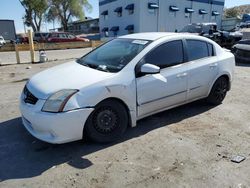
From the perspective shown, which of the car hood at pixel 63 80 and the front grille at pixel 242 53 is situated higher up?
the car hood at pixel 63 80

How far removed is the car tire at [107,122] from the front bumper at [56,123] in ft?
0.55

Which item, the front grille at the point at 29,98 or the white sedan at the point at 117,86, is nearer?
the white sedan at the point at 117,86

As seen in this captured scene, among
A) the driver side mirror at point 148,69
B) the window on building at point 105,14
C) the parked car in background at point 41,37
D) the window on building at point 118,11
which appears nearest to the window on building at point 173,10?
the window on building at point 118,11

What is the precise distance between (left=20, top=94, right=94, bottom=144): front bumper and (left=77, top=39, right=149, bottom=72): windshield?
914mm

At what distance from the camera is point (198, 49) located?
16.9 ft

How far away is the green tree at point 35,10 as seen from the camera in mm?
48000

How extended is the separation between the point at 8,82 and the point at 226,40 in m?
12.8

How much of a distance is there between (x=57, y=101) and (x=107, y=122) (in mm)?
843

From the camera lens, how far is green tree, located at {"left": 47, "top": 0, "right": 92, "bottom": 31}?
167ft

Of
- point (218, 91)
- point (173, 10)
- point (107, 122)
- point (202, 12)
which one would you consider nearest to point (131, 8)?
point (173, 10)

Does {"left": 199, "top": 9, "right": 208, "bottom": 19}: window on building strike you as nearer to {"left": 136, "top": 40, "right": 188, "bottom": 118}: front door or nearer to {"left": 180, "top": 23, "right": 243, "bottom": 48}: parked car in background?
{"left": 180, "top": 23, "right": 243, "bottom": 48}: parked car in background

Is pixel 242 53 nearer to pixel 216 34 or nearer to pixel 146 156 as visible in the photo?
pixel 216 34

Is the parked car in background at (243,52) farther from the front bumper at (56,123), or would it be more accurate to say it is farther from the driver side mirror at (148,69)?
the front bumper at (56,123)

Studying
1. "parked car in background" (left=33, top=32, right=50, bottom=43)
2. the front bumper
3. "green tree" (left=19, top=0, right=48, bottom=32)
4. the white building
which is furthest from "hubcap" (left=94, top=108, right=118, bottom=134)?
"green tree" (left=19, top=0, right=48, bottom=32)
